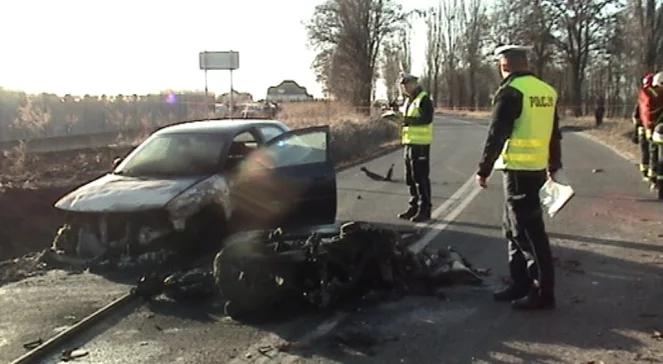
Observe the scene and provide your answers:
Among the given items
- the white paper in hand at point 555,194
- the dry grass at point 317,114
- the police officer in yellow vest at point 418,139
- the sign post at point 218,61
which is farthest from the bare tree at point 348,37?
the white paper in hand at point 555,194

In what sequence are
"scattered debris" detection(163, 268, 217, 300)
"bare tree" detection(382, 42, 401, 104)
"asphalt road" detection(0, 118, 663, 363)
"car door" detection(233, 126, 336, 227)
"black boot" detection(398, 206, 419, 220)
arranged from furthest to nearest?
"bare tree" detection(382, 42, 401, 104), "black boot" detection(398, 206, 419, 220), "car door" detection(233, 126, 336, 227), "scattered debris" detection(163, 268, 217, 300), "asphalt road" detection(0, 118, 663, 363)

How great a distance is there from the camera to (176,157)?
28.1 ft

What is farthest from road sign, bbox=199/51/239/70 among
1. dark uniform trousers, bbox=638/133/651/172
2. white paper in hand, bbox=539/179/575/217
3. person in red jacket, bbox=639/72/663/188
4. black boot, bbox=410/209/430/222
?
white paper in hand, bbox=539/179/575/217

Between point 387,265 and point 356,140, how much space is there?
764 inches

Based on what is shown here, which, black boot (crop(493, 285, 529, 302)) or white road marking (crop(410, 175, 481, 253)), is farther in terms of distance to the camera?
white road marking (crop(410, 175, 481, 253))

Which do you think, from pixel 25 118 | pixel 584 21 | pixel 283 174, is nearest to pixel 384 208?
pixel 283 174

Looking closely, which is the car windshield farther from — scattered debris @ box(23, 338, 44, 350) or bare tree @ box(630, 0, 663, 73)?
bare tree @ box(630, 0, 663, 73)

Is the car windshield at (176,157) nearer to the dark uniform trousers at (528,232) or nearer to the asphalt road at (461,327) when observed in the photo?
the asphalt road at (461,327)

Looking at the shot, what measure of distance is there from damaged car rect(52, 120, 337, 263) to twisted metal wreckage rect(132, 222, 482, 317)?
99 cm

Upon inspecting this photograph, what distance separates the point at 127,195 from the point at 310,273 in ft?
7.99

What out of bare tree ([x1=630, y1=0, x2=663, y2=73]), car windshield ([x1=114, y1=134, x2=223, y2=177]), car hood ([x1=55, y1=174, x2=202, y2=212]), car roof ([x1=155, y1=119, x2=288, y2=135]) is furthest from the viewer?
bare tree ([x1=630, y1=0, x2=663, y2=73])

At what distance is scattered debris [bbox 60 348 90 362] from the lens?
5125mm

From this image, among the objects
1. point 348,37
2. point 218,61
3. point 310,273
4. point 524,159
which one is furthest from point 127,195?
point 348,37

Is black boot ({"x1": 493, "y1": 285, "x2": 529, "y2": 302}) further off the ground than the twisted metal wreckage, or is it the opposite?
the twisted metal wreckage
